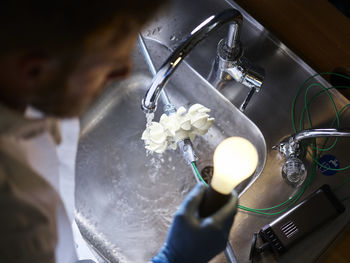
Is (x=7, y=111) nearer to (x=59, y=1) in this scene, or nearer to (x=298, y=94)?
(x=59, y=1)

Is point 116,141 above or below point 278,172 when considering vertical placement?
below

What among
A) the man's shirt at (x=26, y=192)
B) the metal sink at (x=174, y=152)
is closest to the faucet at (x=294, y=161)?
the metal sink at (x=174, y=152)

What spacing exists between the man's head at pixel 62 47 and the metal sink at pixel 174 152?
537 mm

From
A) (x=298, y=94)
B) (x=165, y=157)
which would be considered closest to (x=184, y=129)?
(x=165, y=157)

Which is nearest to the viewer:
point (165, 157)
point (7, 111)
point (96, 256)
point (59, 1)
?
point (59, 1)

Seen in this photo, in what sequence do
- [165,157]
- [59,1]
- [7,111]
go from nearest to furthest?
[59,1]
[7,111]
[165,157]

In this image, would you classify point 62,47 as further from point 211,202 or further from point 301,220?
point 301,220

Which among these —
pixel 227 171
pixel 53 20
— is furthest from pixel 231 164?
pixel 53 20

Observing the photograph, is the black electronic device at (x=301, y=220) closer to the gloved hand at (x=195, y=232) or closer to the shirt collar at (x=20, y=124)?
the gloved hand at (x=195, y=232)

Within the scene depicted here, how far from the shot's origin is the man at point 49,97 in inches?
13.9

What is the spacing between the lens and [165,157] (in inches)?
38.9

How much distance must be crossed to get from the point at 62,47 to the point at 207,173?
0.65 metres

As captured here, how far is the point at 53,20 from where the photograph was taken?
13.7 inches

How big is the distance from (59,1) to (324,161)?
71 centimetres
